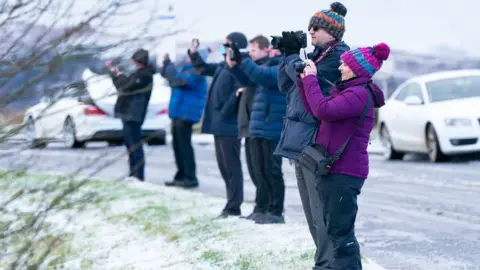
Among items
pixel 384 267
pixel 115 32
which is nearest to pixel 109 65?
pixel 115 32

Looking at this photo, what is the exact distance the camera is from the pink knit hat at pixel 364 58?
6316mm

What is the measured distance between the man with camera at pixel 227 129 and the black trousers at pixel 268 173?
62cm

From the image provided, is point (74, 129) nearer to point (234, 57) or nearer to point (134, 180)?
point (234, 57)

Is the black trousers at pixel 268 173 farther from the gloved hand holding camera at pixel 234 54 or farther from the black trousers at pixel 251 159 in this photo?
the gloved hand holding camera at pixel 234 54

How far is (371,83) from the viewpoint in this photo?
6.44m

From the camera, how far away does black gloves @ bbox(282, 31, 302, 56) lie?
7113mm

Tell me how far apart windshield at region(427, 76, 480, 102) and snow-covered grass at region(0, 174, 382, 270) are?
662 cm

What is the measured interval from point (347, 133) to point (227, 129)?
4326 millimetres

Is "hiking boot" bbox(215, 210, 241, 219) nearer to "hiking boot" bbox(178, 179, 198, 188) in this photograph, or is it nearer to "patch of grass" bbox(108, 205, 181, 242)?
"patch of grass" bbox(108, 205, 181, 242)

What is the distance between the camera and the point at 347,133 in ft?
20.9

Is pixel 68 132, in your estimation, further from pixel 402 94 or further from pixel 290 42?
pixel 402 94

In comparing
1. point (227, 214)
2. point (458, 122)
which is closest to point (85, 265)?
point (227, 214)

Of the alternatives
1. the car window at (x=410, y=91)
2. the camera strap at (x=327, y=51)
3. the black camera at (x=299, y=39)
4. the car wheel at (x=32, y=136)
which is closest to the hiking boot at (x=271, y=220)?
the black camera at (x=299, y=39)

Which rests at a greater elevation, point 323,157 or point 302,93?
point 302,93
